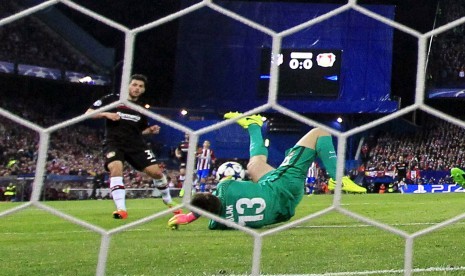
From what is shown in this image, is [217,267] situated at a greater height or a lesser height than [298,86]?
lesser

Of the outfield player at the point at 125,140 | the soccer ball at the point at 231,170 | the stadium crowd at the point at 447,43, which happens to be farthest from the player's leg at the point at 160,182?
the stadium crowd at the point at 447,43

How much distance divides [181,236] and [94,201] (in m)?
0.27

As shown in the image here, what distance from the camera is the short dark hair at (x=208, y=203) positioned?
2.14ft

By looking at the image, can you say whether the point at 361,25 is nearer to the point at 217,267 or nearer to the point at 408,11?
the point at 408,11

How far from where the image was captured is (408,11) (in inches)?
39.2

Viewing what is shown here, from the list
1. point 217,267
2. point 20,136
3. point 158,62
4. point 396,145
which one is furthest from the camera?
point 396,145

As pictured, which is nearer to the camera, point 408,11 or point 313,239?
point 313,239

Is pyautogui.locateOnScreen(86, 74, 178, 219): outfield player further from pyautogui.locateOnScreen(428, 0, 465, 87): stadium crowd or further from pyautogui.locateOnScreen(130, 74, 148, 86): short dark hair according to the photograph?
pyautogui.locateOnScreen(428, 0, 465, 87): stadium crowd

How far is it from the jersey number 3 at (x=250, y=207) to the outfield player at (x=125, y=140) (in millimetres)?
112

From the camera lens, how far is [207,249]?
2.29 ft

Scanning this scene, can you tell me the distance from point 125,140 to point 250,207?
0.58ft

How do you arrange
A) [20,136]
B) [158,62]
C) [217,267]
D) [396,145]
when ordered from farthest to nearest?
[396,145], [20,136], [158,62], [217,267]

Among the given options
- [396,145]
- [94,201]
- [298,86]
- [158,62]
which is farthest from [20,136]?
[396,145]

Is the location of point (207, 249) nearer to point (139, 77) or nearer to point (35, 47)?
point (139, 77)
